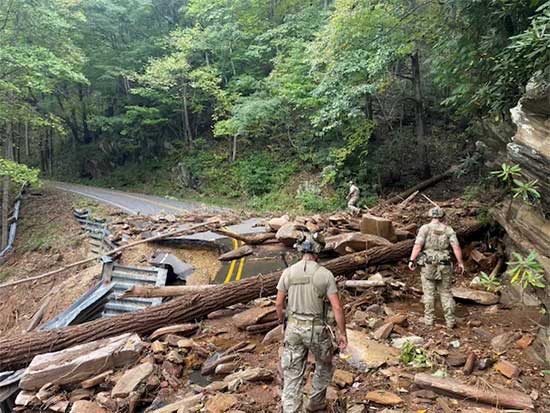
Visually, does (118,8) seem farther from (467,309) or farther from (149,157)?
(467,309)

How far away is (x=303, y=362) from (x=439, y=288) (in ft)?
11.5

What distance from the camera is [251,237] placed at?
12.2m

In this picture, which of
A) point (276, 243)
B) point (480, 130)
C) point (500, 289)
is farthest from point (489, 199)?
point (276, 243)

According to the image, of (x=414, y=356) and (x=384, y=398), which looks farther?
(x=414, y=356)

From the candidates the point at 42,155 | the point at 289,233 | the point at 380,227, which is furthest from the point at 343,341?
the point at 42,155

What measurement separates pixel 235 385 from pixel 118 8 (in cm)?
3127

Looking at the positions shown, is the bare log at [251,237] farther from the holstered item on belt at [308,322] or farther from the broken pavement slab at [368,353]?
the holstered item on belt at [308,322]

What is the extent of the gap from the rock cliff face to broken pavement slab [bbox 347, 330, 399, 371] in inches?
79.8

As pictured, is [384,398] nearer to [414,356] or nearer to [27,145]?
[414,356]

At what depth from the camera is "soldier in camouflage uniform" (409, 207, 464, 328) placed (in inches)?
264

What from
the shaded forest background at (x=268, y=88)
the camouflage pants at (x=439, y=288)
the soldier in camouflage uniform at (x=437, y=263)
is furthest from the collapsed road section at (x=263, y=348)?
the shaded forest background at (x=268, y=88)

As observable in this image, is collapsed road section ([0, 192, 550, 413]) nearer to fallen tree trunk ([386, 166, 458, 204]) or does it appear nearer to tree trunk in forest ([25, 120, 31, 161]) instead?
fallen tree trunk ([386, 166, 458, 204])

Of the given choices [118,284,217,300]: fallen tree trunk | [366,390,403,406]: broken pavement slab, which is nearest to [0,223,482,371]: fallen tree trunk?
[118,284,217,300]: fallen tree trunk

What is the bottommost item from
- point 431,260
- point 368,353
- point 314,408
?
point 314,408
